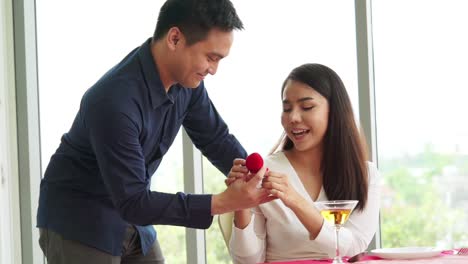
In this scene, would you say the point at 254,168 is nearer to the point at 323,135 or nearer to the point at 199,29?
the point at 199,29

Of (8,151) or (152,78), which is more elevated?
(152,78)

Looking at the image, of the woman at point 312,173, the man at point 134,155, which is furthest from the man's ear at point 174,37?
the woman at point 312,173

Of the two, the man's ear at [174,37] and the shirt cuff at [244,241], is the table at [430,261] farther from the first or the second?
the man's ear at [174,37]

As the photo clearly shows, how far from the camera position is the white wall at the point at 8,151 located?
4.12m

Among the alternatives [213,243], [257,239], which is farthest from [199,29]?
[213,243]

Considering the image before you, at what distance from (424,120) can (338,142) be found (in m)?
0.69

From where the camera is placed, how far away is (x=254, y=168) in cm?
214

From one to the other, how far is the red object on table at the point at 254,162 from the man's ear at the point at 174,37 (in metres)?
0.37

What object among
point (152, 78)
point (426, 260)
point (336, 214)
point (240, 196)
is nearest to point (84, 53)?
point (152, 78)

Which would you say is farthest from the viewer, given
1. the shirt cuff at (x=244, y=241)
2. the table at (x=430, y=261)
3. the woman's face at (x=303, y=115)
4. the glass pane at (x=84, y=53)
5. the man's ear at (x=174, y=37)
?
the glass pane at (x=84, y=53)

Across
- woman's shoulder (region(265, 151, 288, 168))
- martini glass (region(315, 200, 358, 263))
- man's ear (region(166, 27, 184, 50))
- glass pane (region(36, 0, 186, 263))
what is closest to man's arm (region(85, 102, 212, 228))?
man's ear (region(166, 27, 184, 50))

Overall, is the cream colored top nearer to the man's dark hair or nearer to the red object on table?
the red object on table

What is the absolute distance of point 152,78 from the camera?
7.37 ft

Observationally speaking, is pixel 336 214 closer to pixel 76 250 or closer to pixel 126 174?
pixel 126 174
